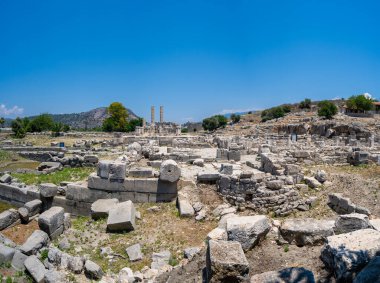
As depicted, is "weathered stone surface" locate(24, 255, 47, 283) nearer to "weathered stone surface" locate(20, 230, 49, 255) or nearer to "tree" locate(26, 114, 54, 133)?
"weathered stone surface" locate(20, 230, 49, 255)

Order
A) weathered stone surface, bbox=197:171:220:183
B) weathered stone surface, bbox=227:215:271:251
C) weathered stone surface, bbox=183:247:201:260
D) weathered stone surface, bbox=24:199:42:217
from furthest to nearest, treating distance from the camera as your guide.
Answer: weathered stone surface, bbox=197:171:220:183 < weathered stone surface, bbox=24:199:42:217 < weathered stone surface, bbox=183:247:201:260 < weathered stone surface, bbox=227:215:271:251

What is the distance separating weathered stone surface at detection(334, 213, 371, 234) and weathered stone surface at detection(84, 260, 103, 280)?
513 cm

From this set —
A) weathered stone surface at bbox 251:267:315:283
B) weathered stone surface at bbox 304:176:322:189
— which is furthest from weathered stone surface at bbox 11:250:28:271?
weathered stone surface at bbox 304:176:322:189

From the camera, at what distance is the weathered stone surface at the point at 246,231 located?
6172mm

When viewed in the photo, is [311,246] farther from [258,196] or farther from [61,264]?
[61,264]

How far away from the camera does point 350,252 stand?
4.57m

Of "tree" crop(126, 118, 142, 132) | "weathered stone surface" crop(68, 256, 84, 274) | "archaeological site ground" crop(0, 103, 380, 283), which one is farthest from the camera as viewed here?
"tree" crop(126, 118, 142, 132)

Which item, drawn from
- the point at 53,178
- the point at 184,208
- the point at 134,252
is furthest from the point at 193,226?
the point at 53,178

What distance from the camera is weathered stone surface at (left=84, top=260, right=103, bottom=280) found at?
23.0 feet

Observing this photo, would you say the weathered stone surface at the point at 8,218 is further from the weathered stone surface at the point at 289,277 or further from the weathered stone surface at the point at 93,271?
the weathered stone surface at the point at 289,277

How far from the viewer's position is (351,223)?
6191 mm

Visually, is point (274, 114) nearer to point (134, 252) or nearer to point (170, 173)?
point (170, 173)

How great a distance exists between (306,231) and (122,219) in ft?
17.2

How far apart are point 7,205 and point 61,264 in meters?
7.82
